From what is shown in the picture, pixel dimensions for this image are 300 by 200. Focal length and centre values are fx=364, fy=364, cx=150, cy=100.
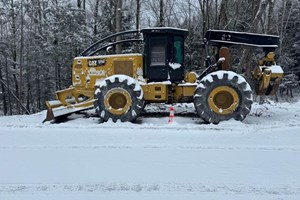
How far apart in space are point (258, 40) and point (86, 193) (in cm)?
806

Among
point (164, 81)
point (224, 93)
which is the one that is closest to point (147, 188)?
point (224, 93)

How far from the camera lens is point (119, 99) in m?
10.7

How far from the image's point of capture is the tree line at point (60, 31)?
96.1 feet

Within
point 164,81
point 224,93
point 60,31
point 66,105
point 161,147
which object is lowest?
point 161,147

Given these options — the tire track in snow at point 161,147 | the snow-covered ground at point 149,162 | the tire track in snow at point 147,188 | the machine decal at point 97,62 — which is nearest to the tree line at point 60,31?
the machine decal at point 97,62

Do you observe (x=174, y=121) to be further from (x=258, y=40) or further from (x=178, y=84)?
(x=258, y=40)

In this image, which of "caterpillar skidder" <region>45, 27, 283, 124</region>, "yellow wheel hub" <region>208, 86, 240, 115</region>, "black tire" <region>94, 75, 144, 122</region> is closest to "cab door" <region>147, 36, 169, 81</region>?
"caterpillar skidder" <region>45, 27, 283, 124</region>

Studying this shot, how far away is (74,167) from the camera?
5930mm

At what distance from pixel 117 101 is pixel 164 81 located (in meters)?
1.62

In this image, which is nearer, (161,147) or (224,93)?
(161,147)

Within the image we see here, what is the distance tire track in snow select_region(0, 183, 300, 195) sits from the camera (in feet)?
15.9

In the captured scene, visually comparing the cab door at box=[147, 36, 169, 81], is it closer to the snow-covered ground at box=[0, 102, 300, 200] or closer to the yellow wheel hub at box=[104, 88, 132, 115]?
the yellow wheel hub at box=[104, 88, 132, 115]

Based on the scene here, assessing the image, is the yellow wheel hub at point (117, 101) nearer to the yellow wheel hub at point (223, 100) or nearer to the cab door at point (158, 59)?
the cab door at point (158, 59)

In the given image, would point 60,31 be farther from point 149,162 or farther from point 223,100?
point 149,162
